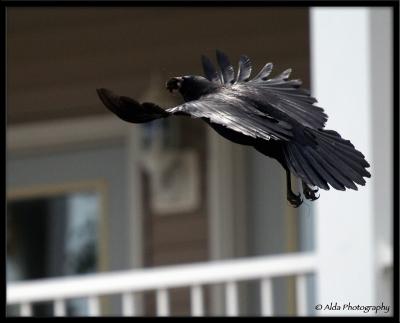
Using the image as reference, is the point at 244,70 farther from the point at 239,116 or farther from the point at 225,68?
the point at 239,116

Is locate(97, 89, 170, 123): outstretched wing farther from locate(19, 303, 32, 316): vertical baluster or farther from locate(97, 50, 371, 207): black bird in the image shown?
locate(19, 303, 32, 316): vertical baluster

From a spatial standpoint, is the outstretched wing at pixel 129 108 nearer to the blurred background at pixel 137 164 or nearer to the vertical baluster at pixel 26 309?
the vertical baluster at pixel 26 309

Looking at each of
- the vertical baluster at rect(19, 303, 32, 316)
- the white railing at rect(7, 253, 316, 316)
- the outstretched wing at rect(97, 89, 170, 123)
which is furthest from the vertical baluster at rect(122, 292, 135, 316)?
the outstretched wing at rect(97, 89, 170, 123)

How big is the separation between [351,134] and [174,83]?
318 centimetres

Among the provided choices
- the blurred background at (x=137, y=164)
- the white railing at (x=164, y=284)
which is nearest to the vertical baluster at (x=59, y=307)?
the white railing at (x=164, y=284)

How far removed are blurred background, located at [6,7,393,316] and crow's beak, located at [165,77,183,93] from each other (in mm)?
4186

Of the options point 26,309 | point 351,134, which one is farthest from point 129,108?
point 26,309

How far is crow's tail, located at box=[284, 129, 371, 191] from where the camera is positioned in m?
0.51

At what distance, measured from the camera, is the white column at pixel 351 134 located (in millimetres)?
3713

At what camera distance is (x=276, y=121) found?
532 millimetres

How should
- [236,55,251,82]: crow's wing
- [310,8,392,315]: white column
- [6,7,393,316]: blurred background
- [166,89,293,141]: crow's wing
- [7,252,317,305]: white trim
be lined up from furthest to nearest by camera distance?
[6,7,393,316]: blurred background < [7,252,317,305]: white trim < [310,8,392,315]: white column < [236,55,251,82]: crow's wing < [166,89,293,141]: crow's wing

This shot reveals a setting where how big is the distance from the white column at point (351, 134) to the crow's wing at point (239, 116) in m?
3.15

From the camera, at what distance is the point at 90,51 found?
17.1 ft
